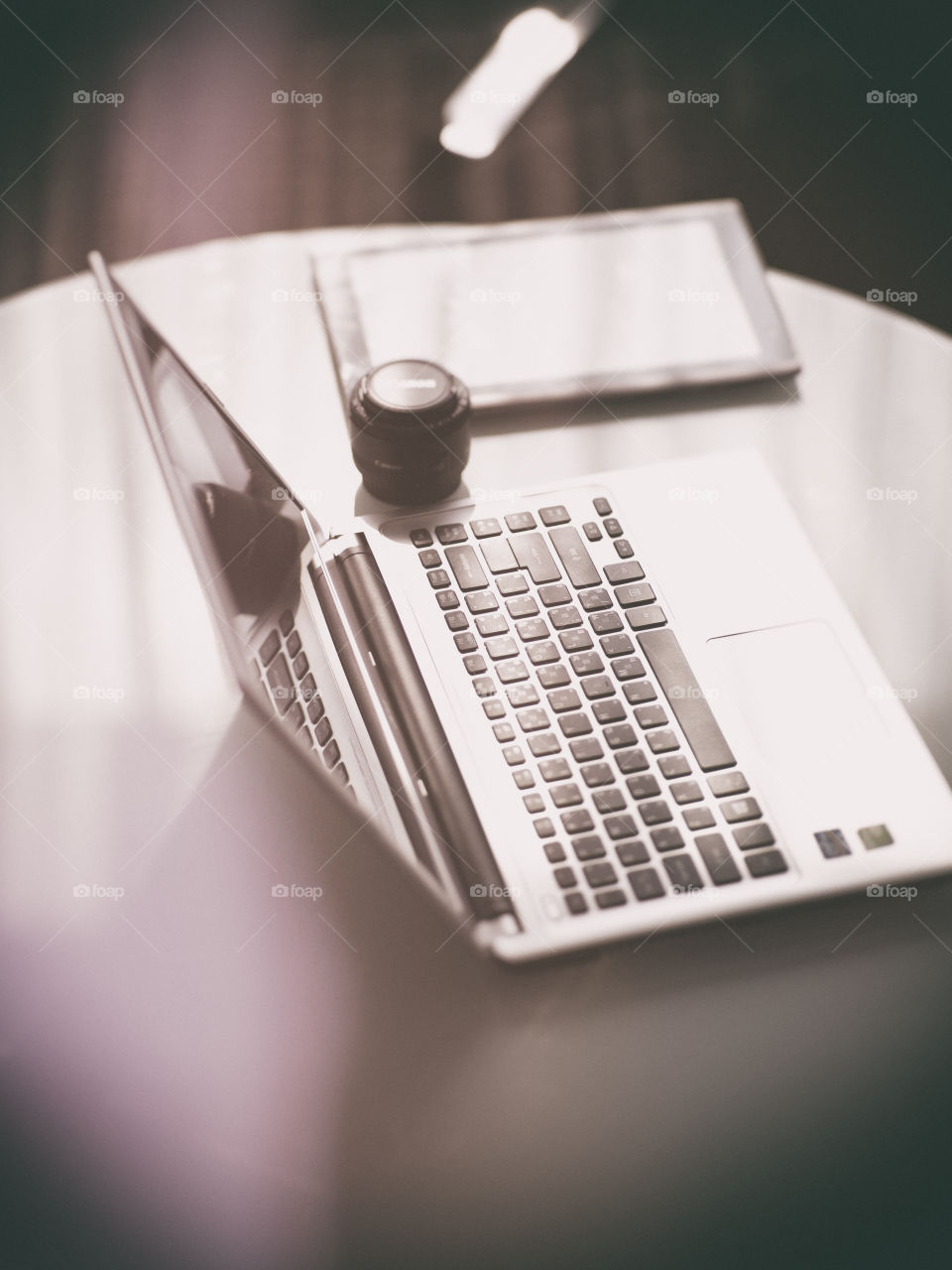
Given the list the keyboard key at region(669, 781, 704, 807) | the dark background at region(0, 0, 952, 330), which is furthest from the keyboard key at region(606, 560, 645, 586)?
the dark background at region(0, 0, 952, 330)

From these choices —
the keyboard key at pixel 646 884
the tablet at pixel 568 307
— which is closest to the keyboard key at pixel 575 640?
the keyboard key at pixel 646 884

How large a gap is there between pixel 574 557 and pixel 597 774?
0.22 meters

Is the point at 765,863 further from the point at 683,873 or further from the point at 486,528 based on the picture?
the point at 486,528

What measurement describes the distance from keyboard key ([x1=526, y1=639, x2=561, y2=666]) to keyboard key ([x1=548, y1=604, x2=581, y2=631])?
18 millimetres

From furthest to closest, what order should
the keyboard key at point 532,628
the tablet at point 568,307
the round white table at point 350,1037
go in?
the tablet at point 568,307
the keyboard key at point 532,628
the round white table at point 350,1037

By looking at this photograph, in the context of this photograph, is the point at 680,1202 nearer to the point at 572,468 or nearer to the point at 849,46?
the point at 572,468

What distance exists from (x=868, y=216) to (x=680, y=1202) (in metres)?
1.66

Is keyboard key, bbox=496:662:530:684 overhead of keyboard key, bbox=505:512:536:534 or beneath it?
beneath

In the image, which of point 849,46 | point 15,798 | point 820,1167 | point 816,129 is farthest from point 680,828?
point 849,46

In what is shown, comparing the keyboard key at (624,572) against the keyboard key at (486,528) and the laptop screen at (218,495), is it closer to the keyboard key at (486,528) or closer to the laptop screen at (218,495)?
the keyboard key at (486,528)

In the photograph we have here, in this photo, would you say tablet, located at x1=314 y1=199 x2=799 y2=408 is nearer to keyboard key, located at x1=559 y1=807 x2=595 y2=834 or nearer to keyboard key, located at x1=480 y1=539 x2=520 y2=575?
keyboard key, located at x1=480 y1=539 x2=520 y2=575

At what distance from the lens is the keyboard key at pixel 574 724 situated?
0.83m

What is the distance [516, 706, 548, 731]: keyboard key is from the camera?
0.83 metres

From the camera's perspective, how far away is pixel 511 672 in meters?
0.86
